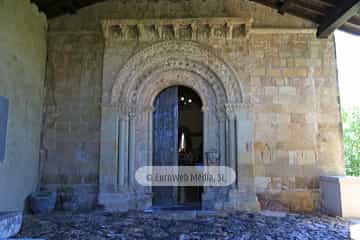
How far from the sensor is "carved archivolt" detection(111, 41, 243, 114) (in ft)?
18.1

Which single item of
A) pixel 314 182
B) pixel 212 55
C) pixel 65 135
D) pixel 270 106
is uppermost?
pixel 212 55

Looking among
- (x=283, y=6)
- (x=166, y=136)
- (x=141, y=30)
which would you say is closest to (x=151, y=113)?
(x=166, y=136)

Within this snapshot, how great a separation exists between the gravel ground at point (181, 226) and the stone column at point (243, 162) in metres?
0.37

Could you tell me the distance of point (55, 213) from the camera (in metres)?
4.95

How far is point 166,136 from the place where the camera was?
577cm

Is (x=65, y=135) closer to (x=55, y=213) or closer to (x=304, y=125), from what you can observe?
(x=55, y=213)

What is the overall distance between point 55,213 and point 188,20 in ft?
13.1

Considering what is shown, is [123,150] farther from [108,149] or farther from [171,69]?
[171,69]

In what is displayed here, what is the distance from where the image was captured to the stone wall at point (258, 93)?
536 centimetres

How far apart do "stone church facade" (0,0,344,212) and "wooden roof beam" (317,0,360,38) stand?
229mm

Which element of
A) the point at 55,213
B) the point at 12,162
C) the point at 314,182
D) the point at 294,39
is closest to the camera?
the point at 12,162

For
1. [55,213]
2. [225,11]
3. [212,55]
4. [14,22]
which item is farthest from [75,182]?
[225,11]

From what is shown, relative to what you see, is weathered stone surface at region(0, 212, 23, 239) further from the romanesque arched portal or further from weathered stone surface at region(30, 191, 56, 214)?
the romanesque arched portal

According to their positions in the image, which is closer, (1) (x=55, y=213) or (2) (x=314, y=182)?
(1) (x=55, y=213)
